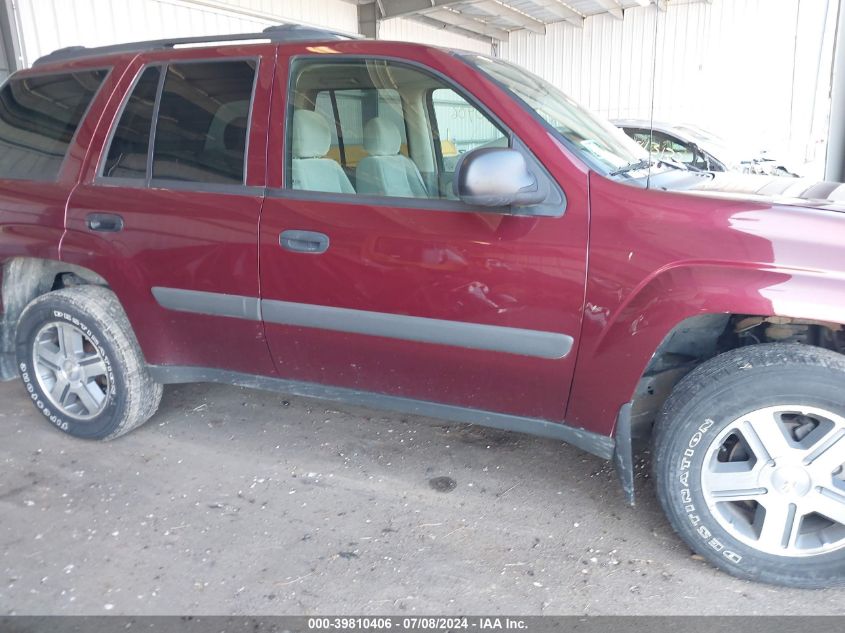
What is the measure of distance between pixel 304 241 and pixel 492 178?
2.90 feet

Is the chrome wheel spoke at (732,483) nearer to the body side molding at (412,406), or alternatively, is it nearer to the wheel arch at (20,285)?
the body side molding at (412,406)

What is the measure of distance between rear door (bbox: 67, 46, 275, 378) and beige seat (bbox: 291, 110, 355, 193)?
0.47 feet

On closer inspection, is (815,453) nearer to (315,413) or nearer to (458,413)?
(458,413)

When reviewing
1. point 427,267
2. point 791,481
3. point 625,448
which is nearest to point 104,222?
point 427,267

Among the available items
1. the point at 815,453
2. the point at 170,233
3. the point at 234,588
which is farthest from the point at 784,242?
the point at 170,233

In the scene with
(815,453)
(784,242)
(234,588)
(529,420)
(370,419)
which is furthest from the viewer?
(370,419)

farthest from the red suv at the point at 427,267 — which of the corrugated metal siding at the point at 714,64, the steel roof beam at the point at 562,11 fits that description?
the steel roof beam at the point at 562,11

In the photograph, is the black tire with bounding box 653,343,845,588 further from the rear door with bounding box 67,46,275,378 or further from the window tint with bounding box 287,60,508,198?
the rear door with bounding box 67,46,275,378

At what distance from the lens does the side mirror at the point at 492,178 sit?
229 centimetres

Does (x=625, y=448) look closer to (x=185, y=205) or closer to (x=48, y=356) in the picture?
(x=185, y=205)

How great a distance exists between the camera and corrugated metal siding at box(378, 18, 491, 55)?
1356cm

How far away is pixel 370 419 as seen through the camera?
12.6ft

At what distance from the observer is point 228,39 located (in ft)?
10.2

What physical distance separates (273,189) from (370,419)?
1.54 m
